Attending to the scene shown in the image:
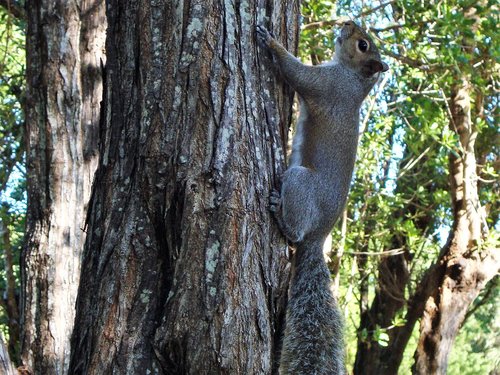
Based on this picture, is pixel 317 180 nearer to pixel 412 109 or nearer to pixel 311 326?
pixel 311 326

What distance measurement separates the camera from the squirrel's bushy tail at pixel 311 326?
8.36ft

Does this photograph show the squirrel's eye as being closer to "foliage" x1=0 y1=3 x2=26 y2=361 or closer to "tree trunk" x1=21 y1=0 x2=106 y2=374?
"tree trunk" x1=21 y1=0 x2=106 y2=374

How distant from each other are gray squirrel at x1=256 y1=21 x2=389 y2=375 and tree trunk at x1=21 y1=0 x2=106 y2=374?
1.54m

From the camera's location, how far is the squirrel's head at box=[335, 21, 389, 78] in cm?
436

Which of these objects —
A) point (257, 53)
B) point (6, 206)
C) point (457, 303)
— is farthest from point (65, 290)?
point (457, 303)

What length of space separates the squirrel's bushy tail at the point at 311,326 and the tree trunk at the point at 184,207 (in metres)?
0.12

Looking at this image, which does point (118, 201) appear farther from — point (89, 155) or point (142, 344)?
point (89, 155)

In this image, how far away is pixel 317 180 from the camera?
11.3 feet

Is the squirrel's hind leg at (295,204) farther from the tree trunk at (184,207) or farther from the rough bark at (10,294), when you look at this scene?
the rough bark at (10,294)

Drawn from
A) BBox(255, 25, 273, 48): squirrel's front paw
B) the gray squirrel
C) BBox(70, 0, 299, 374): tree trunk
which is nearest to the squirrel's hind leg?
the gray squirrel

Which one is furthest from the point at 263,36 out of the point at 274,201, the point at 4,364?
the point at 4,364

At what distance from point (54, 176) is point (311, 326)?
2386 mm

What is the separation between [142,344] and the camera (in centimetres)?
227

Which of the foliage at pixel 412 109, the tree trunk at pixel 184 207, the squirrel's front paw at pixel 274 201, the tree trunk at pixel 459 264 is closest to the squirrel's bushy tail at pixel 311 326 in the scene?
the tree trunk at pixel 184 207
